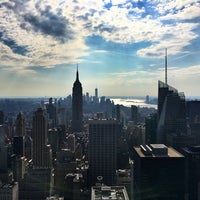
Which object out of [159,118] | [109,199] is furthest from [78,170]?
[109,199]

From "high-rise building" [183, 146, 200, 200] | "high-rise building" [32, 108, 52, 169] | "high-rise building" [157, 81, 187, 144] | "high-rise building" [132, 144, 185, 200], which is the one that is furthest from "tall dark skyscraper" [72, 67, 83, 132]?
"high-rise building" [132, 144, 185, 200]

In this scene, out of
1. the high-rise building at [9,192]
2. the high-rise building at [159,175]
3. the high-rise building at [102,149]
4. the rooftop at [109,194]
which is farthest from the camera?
the high-rise building at [102,149]

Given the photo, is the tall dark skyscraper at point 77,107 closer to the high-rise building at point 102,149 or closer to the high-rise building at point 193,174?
the high-rise building at point 102,149

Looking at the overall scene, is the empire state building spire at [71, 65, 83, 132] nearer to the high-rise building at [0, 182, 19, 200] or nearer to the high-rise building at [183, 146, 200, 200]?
the high-rise building at [0, 182, 19, 200]

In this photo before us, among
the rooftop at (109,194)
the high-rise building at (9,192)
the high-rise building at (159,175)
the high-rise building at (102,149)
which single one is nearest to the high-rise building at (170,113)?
the high-rise building at (102,149)

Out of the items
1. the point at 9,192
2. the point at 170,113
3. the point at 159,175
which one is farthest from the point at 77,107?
the point at 159,175

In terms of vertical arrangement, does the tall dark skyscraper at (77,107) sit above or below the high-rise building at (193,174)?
above
